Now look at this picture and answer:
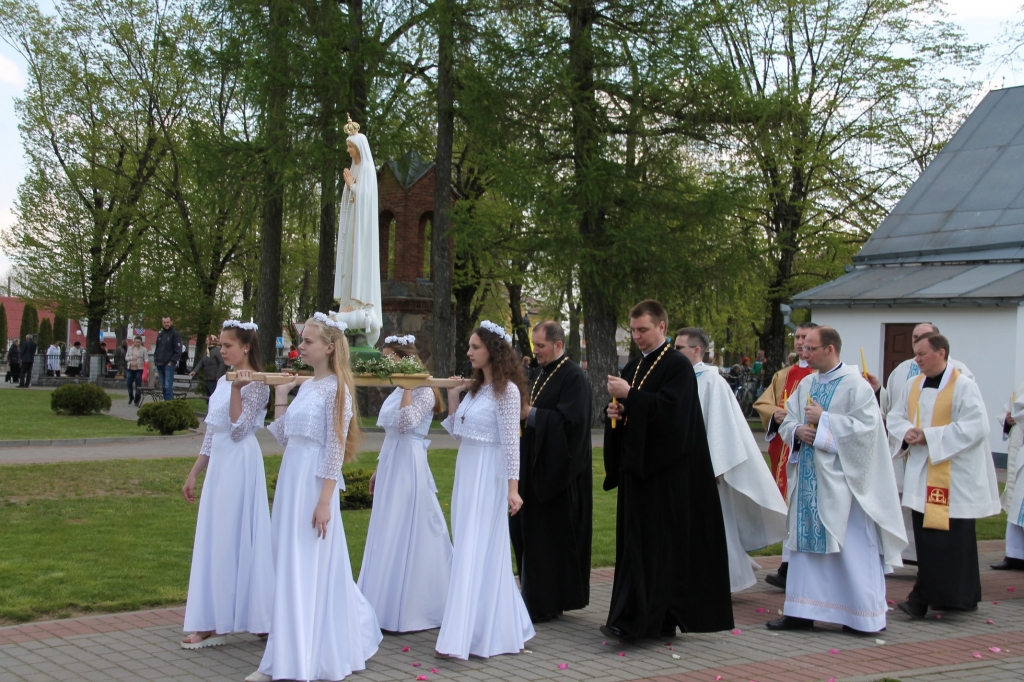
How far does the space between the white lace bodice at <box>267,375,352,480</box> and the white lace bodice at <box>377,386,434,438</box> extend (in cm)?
125

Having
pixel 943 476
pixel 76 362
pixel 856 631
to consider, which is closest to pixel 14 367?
pixel 76 362

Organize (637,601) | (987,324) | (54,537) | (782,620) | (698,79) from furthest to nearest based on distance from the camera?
(698,79), (987,324), (54,537), (782,620), (637,601)

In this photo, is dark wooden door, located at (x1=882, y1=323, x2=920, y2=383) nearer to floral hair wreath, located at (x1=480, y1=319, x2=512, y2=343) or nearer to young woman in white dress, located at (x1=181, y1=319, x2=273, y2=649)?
floral hair wreath, located at (x1=480, y1=319, x2=512, y2=343)

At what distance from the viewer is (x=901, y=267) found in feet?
68.8

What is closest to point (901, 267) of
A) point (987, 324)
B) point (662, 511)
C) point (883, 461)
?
point (987, 324)

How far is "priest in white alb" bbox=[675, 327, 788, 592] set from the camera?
805cm

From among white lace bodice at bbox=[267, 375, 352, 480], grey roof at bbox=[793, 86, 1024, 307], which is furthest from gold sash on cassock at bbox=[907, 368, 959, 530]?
grey roof at bbox=[793, 86, 1024, 307]

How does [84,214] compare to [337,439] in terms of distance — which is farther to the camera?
[84,214]

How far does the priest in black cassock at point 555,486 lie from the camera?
700 centimetres

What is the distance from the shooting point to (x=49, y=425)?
768 inches

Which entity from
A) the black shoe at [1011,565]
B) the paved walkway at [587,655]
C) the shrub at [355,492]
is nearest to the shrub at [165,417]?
the shrub at [355,492]

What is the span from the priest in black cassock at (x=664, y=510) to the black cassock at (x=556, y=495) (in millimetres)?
326

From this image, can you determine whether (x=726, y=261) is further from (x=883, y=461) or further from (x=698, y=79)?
(x=883, y=461)

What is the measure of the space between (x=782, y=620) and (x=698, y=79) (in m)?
16.9
